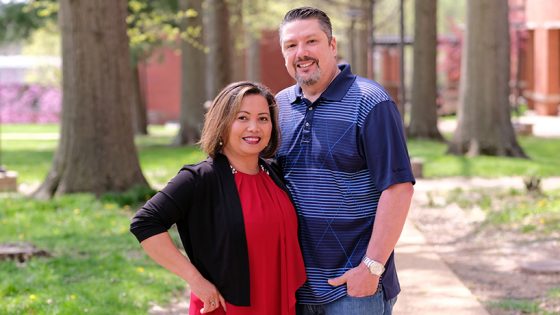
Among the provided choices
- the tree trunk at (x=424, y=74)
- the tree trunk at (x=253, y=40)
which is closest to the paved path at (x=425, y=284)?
the tree trunk at (x=424, y=74)

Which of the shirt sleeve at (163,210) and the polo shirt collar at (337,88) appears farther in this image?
the polo shirt collar at (337,88)

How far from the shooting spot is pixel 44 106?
1933 inches

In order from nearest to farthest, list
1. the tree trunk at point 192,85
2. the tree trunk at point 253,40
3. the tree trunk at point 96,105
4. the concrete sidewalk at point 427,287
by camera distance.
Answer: the concrete sidewalk at point 427,287
the tree trunk at point 96,105
the tree trunk at point 192,85
the tree trunk at point 253,40

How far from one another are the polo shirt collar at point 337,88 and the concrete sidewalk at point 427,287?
3267 millimetres

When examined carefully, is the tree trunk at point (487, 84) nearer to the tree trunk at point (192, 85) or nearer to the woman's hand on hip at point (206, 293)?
the tree trunk at point (192, 85)

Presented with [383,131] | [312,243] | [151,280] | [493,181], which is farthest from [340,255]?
[493,181]

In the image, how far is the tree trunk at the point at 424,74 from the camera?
23.7 meters

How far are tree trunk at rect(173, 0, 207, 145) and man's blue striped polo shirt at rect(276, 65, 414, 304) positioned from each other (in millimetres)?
20097

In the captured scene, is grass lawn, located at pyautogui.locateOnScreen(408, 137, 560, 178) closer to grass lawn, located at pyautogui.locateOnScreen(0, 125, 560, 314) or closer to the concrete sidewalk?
grass lawn, located at pyautogui.locateOnScreen(0, 125, 560, 314)

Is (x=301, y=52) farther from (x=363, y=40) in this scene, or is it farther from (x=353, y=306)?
(x=363, y=40)

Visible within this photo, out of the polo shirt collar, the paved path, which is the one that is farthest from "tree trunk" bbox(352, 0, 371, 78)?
the polo shirt collar

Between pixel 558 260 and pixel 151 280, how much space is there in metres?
3.65

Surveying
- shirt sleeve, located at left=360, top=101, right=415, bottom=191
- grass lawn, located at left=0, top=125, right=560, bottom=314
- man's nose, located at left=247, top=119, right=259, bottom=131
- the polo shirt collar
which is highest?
the polo shirt collar

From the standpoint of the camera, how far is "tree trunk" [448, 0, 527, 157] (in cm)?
1845
